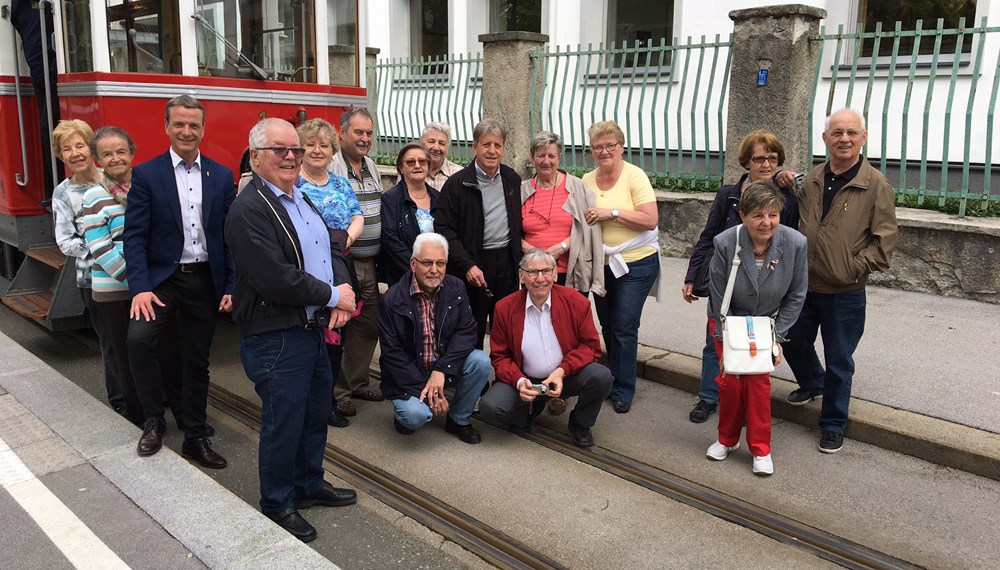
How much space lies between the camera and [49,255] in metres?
6.59

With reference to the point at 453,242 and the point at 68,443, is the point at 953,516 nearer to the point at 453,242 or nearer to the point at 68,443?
the point at 453,242

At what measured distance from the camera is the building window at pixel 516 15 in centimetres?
1448

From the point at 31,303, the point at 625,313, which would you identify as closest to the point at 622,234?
the point at 625,313

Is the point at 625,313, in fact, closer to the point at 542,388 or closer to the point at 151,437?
the point at 542,388

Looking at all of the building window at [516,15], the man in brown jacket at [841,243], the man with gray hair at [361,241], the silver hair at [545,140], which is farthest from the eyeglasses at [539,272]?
the building window at [516,15]

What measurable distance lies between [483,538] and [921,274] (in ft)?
17.6

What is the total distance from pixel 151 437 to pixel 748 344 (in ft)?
10.5

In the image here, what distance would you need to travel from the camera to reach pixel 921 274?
724 cm

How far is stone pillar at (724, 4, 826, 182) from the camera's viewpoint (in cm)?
793

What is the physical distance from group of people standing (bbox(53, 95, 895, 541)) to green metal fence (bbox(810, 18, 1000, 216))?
3.60m

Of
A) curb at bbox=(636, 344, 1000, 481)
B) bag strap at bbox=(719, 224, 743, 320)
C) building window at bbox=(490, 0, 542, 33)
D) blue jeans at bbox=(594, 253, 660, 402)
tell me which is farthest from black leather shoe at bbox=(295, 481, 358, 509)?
building window at bbox=(490, 0, 542, 33)

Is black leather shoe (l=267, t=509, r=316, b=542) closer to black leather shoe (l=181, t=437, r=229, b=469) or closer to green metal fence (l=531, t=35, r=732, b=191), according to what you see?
black leather shoe (l=181, t=437, r=229, b=469)

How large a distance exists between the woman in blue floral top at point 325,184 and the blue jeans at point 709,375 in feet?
7.45

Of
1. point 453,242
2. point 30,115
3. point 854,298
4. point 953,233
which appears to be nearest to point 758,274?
point 854,298
